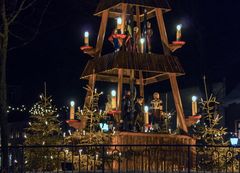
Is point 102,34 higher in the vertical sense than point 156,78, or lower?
higher

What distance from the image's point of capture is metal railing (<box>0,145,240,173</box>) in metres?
19.8

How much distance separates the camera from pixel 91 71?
73.2ft

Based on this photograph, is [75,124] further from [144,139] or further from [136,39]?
[136,39]

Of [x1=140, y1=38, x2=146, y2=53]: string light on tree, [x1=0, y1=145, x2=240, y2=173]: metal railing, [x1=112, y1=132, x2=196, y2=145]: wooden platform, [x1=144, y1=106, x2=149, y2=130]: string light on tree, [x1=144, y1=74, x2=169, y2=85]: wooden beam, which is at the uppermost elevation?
[x1=140, y1=38, x2=146, y2=53]: string light on tree

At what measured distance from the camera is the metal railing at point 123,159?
1975 cm

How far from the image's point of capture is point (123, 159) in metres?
20.2

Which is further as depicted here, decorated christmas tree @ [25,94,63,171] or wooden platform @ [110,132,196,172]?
decorated christmas tree @ [25,94,63,171]

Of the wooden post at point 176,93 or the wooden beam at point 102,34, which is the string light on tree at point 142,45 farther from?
the wooden beam at point 102,34

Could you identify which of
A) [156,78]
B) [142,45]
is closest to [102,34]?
[142,45]

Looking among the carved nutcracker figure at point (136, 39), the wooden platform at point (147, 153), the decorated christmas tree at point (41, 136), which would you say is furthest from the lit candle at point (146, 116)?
the decorated christmas tree at point (41, 136)

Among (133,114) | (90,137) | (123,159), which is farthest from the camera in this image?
(133,114)

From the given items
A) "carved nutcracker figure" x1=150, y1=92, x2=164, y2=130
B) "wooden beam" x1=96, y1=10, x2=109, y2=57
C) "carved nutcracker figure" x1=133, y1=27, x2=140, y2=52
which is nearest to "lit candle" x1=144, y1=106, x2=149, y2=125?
"carved nutcracker figure" x1=150, y1=92, x2=164, y2=130

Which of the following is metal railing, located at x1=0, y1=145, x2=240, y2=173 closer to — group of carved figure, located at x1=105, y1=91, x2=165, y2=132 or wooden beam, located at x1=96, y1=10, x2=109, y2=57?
group of carved figure, located at x1=105, y1=91, x2=165, y2=132

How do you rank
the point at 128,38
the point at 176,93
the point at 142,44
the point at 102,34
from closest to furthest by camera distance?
1. the point at 128,38
2. the point at 142,44
3. the point at 176,93
4. the point at 102,34
